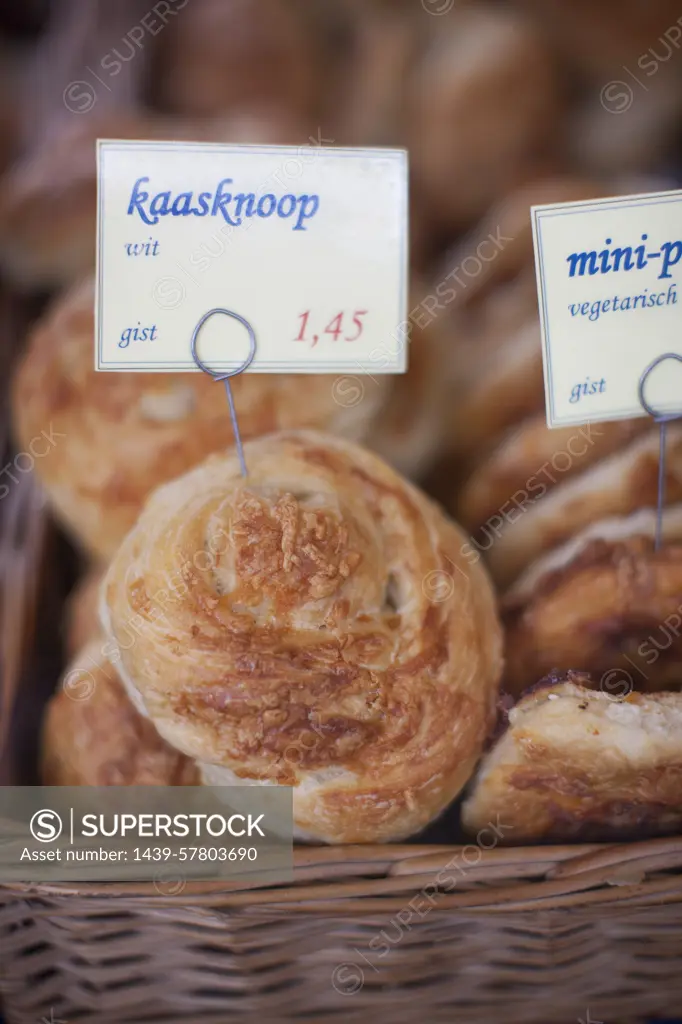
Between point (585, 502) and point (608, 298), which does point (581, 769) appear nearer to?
point (585, 502)

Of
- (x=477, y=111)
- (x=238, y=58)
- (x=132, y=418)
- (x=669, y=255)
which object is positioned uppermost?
(x=238, y=58)

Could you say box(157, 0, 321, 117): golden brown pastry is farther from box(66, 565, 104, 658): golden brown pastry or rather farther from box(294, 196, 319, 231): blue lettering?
box(66, 565, 104, 658): golden brown pastry

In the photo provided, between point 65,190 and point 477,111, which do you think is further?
point 477,111

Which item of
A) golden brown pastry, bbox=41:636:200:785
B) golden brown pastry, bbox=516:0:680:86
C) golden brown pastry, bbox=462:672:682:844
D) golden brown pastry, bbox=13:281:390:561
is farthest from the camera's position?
golden brown pastry, bbox=516:0:680:86

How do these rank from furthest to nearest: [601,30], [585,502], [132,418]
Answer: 1. [601,30]
2. [132,418]
3. [585,502]

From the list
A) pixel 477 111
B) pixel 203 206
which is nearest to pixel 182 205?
pixel 203 206

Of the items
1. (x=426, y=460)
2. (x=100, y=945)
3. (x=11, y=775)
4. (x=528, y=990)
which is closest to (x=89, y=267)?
(x=426, y=460)

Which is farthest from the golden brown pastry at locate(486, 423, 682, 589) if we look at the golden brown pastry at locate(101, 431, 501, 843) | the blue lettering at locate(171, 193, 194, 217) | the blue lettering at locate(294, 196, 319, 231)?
the blue lettering at locate(171, 193, 194, 217)
